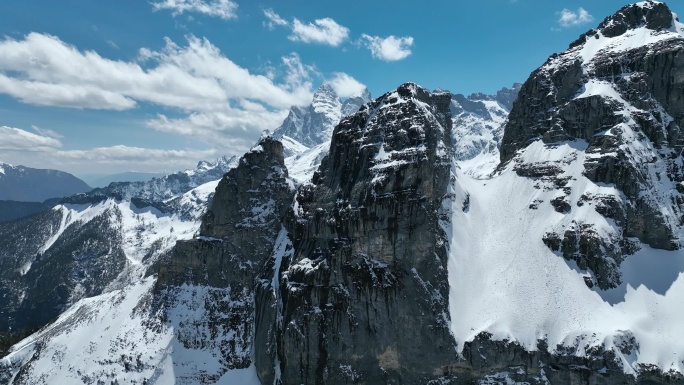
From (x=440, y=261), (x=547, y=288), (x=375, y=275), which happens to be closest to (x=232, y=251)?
(x=375, y=275)

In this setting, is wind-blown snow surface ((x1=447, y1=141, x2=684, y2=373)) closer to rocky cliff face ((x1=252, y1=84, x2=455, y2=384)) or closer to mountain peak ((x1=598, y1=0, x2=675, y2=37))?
rocky cliff face ((x1=252, y1=84, x2=455, y2=384))

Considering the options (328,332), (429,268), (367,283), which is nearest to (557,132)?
(429,268)

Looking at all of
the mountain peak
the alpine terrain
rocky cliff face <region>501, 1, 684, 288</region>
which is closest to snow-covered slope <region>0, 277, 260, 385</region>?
the alpine terrain

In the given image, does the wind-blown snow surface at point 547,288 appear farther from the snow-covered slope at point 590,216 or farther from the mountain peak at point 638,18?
the mountain peak at point 638,18

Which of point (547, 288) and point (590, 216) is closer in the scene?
point (547, 288)

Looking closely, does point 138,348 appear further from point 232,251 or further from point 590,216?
point 590,216

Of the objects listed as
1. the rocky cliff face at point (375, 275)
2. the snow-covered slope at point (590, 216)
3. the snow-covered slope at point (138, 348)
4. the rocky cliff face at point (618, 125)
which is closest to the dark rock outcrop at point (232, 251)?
the snow-covered slope at point (138, 348)

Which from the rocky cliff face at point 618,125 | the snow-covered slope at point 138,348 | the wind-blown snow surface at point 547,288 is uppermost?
the rocky cliff face at point 618,125
